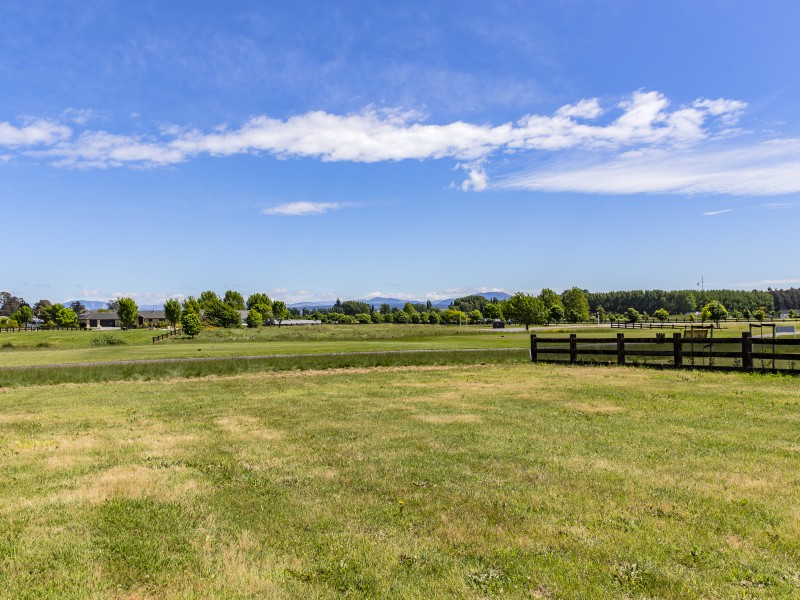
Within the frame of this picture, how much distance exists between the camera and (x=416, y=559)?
525cm

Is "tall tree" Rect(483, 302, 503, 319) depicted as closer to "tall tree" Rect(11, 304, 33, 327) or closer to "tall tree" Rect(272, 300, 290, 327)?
"tall tree" Rect(272, 300, 290, 327)

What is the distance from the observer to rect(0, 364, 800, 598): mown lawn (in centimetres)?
491

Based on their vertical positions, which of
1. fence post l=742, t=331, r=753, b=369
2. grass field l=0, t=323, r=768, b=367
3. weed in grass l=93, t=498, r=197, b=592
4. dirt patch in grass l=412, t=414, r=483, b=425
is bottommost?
grass field l=0, t=323, r=768, b=367

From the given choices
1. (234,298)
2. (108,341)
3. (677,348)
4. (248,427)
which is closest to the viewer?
(248,427)

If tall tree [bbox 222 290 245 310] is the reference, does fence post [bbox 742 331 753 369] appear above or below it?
below

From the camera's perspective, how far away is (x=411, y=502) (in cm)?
682

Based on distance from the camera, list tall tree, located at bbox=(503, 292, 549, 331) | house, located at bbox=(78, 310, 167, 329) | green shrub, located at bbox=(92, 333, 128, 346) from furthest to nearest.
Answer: house, located at bbox=(78, 310, 167, 329) → tall tree, located at bbox=(503, 292, 549, 331) → green shrub, located at bbox=(92, 333, 128, 346)

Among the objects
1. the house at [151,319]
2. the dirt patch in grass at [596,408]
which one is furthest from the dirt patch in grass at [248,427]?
the house at [151,319]

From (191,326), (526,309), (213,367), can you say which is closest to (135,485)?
(213,367)

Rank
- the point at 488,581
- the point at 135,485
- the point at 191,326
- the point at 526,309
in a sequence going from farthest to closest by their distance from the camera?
the point at 526,309, the point at 191,326, the point at 135,485, the point at 488,581

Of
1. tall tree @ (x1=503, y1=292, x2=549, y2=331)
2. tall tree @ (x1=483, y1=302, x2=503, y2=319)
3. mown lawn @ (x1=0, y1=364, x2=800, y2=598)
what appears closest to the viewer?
mown lawn @ (x1=0, y1=364, x2=800, y2=598)

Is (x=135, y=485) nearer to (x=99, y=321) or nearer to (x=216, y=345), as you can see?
(x=216, y=345)

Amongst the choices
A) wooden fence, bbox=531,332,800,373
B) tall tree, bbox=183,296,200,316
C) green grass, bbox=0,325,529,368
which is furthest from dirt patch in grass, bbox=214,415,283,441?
tall tree, bbox=183,296,200,316

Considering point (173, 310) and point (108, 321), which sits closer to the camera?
point (173, 310)
